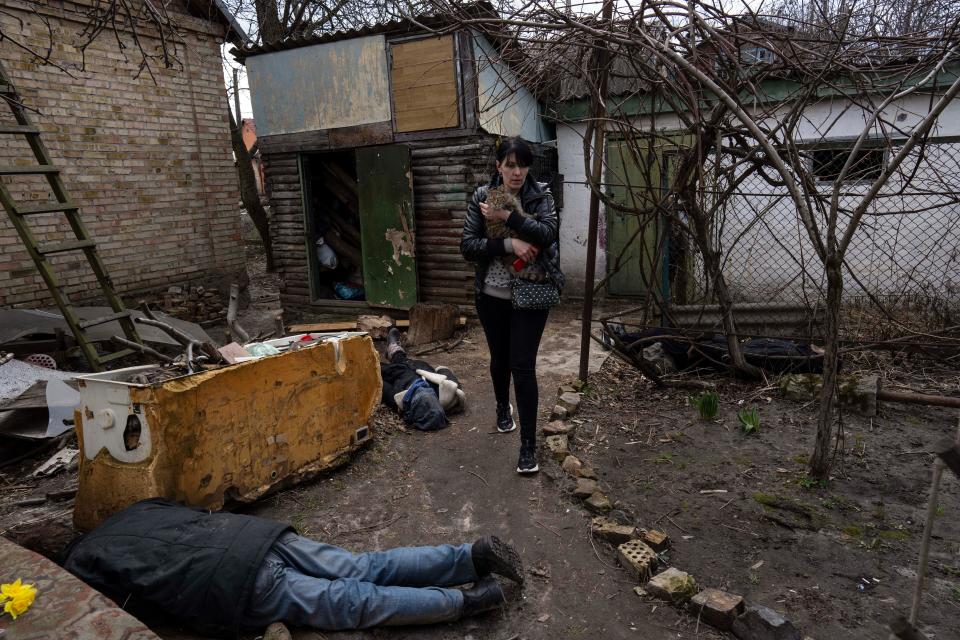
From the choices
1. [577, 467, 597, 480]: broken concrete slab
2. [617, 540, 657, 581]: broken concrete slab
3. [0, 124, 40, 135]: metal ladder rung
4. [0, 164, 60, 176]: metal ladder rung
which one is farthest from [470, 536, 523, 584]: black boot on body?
[0, 124, 40, 135]: metal ladder rung

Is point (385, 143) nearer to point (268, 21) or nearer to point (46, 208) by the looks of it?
point (46, 208)

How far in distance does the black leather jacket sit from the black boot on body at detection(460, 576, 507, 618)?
1745 millimetres

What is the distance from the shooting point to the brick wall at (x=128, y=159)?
7.20 meters

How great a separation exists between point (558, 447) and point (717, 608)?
163cm

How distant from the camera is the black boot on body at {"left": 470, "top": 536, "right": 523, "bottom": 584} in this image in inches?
97.5

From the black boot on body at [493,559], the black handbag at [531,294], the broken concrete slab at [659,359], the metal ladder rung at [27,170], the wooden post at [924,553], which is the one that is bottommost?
the black boot on body at [493,559]

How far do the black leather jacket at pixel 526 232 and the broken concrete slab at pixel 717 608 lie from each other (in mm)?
1799

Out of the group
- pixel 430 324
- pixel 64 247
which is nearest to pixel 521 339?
pixel 64 247

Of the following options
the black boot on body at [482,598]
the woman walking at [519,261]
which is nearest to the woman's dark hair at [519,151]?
the woman walking at [519,261]

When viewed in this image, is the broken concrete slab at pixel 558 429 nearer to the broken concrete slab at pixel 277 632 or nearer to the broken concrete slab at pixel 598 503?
the broken concrete slab at pixel 598 503

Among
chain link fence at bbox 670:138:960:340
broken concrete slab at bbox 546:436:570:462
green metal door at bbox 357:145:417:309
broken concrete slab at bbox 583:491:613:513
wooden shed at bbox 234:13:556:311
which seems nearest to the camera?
broken concrete slab at bbox 583:491:613:513

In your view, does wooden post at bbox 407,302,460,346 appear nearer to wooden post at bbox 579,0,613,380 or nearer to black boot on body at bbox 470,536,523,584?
wooden post at bbox 579,0,613,380

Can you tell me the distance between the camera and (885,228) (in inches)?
294

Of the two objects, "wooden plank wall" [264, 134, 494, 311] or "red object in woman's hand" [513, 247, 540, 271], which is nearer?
"red object in woman's hand" [513, 247, 540, 271]
